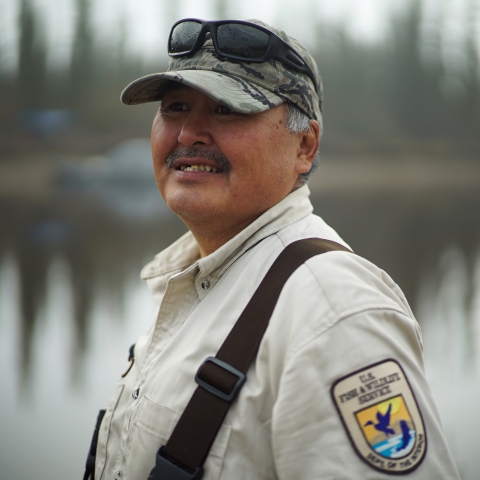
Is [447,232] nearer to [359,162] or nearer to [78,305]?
[359,162]

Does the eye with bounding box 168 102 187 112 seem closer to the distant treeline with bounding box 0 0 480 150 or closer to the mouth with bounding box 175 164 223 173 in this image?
the mouth with bounding box 175 164 223 173

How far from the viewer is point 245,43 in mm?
790

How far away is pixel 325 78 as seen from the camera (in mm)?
5520

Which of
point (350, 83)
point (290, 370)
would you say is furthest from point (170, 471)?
point (350, 83)

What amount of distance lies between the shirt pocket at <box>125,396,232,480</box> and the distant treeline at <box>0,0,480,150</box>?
191 inches

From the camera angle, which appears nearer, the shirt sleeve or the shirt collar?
the shirt sleeve

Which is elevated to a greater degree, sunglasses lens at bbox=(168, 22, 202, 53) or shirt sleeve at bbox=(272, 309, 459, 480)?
sunglasses lens at bbox=(168, 22, 202, 53)

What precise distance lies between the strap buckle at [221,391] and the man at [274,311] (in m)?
0.01

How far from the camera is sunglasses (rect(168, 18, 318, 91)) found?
78 centimetres

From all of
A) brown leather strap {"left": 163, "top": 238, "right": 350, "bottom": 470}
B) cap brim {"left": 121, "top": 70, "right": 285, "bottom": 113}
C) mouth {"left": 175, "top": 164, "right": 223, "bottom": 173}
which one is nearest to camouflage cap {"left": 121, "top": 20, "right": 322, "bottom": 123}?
cap brim {"left": 121, "top": 70, "right": 285, "bottom": 113}

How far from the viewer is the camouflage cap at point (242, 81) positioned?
738 millimetres

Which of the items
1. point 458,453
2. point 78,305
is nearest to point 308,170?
point 458,453

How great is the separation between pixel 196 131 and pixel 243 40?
0.16 metres

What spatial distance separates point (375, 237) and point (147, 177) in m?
2.57
